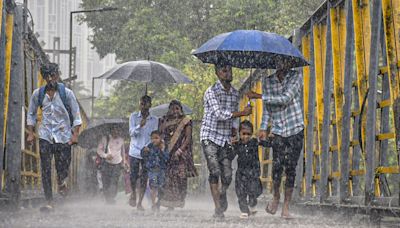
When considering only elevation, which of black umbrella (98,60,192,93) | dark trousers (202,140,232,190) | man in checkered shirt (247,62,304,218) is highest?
black umbrella (98,60,192,93)

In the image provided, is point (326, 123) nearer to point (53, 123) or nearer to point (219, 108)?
point (219, 108)

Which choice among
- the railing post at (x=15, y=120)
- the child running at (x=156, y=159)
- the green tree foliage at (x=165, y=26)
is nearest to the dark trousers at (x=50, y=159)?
the railing post at (x=15, y=120)

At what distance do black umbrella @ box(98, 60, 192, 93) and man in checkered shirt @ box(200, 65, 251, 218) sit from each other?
4259 millimetres

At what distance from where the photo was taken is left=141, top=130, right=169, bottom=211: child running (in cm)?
1241

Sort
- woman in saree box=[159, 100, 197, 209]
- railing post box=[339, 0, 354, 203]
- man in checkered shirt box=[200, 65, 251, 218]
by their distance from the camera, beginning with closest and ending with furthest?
railing post box=[339, 0, 354, 203] → man in checkered shirt box=[200, 65, 251, 218] → woman in saree box=[159, 100, 197, 209]

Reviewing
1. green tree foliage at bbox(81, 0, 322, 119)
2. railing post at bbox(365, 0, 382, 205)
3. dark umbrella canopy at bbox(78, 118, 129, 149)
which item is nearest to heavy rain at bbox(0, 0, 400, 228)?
railing post at bbox(365, 0, 382, 205)

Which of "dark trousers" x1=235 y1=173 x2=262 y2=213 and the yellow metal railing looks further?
"dark trousers" x1=235 y1=173 x2=262 y2=213

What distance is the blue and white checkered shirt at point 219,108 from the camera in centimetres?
956

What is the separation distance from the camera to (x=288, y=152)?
370 inches

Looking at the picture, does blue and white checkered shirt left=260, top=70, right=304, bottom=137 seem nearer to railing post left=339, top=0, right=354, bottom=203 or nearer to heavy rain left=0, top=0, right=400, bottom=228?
heavy rain left=0, top=0, right=400, bottom=228

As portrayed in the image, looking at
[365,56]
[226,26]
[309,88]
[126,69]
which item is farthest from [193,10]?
[365,56]

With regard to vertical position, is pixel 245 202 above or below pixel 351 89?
below

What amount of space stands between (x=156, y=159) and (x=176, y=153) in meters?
0.26

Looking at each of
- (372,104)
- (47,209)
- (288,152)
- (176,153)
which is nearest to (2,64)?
(47,209)
